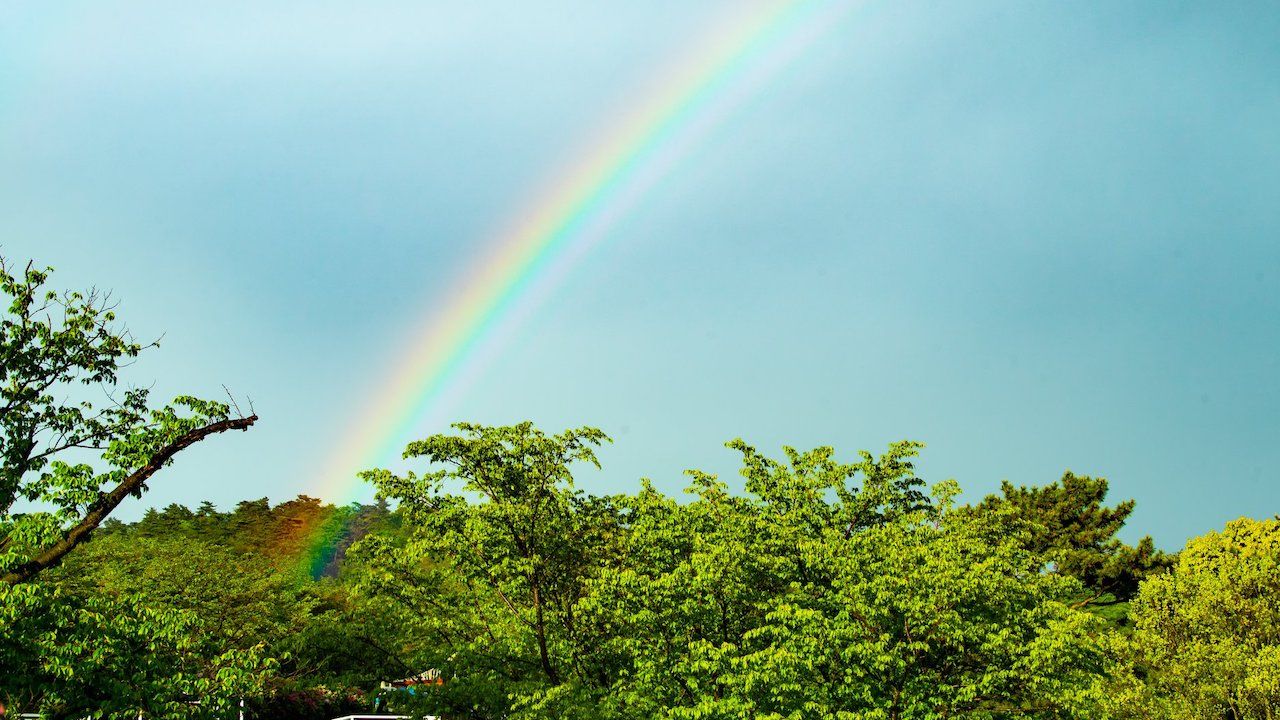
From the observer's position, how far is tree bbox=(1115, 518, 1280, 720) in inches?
1070

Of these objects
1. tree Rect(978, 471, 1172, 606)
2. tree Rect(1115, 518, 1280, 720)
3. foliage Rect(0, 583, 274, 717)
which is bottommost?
foliage Rect(0, 583, 274, 717)

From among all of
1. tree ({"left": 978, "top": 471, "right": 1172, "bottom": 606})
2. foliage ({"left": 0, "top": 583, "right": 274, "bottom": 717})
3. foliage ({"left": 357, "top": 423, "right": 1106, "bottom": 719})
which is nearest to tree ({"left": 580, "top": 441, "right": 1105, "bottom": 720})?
foliage ({"left": 357, "top": 423, "right": 1106, "bottom": 719})

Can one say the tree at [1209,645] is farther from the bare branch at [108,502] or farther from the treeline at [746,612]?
the bare branch at [108,502]

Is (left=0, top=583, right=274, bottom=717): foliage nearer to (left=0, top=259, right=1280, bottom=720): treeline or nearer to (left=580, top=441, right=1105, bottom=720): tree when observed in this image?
(left=0, top=259, right=1280, bottom=720): treeline

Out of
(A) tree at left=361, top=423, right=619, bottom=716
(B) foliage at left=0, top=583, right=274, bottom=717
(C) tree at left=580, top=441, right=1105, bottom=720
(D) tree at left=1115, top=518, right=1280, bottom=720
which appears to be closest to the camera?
(B) foliage at left=0, top=583, right=274, bottom=717

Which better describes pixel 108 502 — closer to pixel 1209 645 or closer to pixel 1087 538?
pixel 1209 645

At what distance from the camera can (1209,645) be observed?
29.1 m

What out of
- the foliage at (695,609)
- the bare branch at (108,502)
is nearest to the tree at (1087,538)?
the foliage at (695,609)

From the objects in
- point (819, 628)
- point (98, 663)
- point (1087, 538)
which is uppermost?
point (1087, 538)

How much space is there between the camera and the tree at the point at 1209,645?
27172mm

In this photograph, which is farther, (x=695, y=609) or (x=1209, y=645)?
(x=1209, y=645)

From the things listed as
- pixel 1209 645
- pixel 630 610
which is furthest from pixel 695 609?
pixel 1209 645

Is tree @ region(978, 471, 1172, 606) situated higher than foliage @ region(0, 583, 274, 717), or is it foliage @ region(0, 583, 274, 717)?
tree @ region(978, 471, 1172, 606)

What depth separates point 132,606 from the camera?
1432 centimetres
